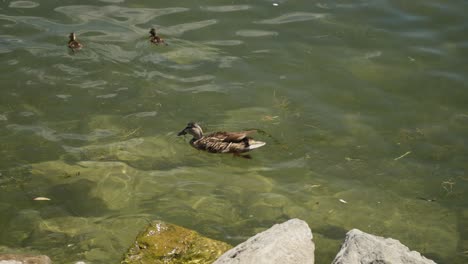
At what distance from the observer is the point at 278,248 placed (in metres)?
6.30

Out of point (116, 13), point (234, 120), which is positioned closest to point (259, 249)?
point (234, 120)

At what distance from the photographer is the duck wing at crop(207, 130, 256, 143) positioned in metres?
9.60

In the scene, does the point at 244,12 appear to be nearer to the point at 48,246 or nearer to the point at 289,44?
the point at 289,44

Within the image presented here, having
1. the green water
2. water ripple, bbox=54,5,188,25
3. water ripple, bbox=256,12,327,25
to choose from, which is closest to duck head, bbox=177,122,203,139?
the green water

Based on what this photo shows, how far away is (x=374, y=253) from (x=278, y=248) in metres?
0.95

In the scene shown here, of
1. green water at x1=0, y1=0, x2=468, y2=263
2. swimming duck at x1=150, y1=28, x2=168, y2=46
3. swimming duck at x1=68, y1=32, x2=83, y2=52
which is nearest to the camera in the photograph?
green water at x1=0, y1=0, x2=468, y2=263

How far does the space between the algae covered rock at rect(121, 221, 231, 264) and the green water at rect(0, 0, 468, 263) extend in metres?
0.40

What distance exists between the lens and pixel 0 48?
12.3m

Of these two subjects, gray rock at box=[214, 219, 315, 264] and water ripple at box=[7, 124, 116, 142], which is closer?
gray rock at box=[214, 219, 315, 264]

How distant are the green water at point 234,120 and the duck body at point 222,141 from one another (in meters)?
0.20

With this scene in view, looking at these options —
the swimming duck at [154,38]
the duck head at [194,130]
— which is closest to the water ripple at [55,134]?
the duck head at [194,130]

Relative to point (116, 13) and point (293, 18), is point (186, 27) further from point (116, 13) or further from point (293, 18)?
point (293, 18)

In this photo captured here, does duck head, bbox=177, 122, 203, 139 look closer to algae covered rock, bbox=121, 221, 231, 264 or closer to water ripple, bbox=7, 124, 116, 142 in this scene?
water ripple, bbox=7, 124, 116, 142

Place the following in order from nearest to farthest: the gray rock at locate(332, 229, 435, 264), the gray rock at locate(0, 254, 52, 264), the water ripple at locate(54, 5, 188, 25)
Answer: the gray rock at locate(332, 229, 435, 264) → the gray rock at locate(0, 254, 52, 264) → the water ripple at locate(54, 5, 188, 25)
